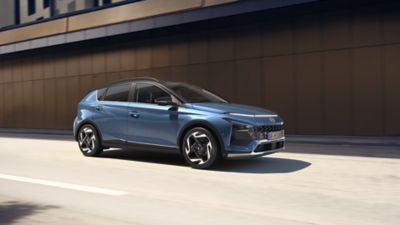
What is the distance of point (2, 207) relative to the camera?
5.96 m

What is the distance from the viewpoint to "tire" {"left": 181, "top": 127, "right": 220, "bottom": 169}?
26.9 feet

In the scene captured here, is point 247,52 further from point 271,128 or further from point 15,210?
point 15,210

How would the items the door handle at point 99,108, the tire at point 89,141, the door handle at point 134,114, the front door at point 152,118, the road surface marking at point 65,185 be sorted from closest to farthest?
the road surface marking at point 65,185 < the front door at point 152,118 < the door handle at point 134,114 < the door handle at point 99,108 < the tire at point 89,141

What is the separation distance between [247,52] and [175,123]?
9076 millimetres

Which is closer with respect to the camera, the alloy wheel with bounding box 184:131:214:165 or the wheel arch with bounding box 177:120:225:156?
the wheel arch with bounding box 177:120:225:156

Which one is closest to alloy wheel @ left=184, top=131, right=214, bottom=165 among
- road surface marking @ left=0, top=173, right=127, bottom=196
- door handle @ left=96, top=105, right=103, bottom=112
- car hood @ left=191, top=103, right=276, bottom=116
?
car hood @ left=191, top=103, right=276, bottom=116

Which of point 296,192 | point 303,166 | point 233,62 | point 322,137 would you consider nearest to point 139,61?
point 233,62

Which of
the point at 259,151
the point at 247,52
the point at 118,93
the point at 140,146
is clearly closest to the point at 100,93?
the point at 118,93

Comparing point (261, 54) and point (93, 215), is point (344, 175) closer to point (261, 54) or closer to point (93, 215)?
point (93, 215)

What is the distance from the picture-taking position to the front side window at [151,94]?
888cm

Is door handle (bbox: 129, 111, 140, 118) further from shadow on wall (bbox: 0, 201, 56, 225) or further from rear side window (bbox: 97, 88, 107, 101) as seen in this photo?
shadow on wall (bbox: 0, 201, 56, 225)

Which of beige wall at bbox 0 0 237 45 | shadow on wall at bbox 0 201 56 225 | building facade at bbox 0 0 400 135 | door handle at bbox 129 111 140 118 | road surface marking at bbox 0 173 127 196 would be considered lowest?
shadow on wall at bbox 0 201 56 225

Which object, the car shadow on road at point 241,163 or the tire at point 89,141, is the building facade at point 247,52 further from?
the tire at point 89,141

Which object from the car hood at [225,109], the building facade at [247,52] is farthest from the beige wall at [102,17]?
the car hood at [225,109]
